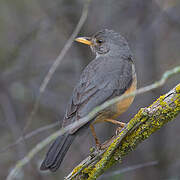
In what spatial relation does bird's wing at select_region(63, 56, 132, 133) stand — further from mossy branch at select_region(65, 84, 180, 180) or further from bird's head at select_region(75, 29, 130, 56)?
mossy branch at select_region(65, 84, 180, 180)

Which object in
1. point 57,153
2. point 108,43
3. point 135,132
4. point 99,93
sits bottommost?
point 135,132

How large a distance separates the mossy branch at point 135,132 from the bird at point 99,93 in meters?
0.34

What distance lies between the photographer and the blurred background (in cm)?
709

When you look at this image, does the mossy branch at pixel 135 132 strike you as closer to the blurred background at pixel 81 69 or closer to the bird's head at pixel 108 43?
the bird's head at pixel 108 43

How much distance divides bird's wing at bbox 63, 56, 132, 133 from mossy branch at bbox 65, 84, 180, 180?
2.30 ft

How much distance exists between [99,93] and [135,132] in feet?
3.64

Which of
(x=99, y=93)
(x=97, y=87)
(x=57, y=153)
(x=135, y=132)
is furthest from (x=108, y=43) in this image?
(x=135, y=132)

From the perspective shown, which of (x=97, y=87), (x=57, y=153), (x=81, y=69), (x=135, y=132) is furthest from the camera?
(x=81, y=69)

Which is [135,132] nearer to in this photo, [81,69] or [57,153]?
[57,153]

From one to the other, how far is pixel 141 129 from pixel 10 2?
6052 millimetres

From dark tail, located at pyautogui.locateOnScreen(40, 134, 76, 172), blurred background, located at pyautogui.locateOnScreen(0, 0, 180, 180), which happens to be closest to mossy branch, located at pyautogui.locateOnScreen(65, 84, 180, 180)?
dark tail, located at pyautogui.locateOnScreen(40, 134, 76, 172)

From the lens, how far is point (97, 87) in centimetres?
472

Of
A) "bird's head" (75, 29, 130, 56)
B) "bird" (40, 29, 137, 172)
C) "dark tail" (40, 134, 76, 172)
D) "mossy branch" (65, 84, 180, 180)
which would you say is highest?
"bird's head" (75, 29, 130, 56)

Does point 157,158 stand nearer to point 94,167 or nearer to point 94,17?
point 94,17
